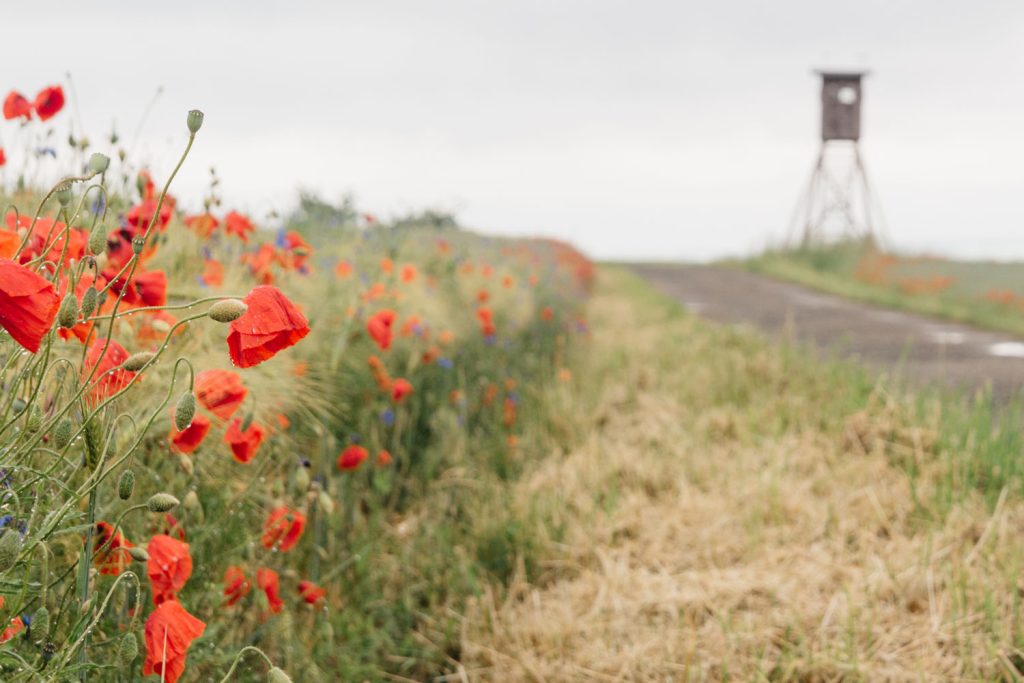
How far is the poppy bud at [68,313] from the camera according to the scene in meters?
1.11

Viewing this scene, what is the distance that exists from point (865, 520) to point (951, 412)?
895mm

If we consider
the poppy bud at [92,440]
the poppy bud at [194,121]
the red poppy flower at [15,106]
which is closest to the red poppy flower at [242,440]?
the poppy bud at [92,440]

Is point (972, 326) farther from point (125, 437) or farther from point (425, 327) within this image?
point (125, 437)

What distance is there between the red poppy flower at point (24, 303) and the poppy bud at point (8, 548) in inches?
8.5

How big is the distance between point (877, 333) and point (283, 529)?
626cm

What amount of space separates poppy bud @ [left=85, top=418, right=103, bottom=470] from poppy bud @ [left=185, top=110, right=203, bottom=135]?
1.30 feet

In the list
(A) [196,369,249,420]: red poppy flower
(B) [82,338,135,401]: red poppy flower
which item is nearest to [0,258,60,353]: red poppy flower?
(B) [82,338,135,401]: red poppy flower

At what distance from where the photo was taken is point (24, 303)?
99 cm

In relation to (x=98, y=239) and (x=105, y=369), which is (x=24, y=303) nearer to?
(x=98, y=239)

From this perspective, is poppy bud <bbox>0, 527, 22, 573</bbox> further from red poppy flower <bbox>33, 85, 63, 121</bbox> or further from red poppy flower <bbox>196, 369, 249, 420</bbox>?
red poppy flower <bbox>33, 85, 63, 121</bbox>

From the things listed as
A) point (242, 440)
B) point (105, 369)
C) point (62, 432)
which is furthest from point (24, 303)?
point (242, 440)

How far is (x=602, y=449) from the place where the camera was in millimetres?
4129

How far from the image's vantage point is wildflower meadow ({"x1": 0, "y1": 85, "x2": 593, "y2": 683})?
1.24 meters

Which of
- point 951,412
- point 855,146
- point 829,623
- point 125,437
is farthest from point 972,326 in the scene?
point 855,146
